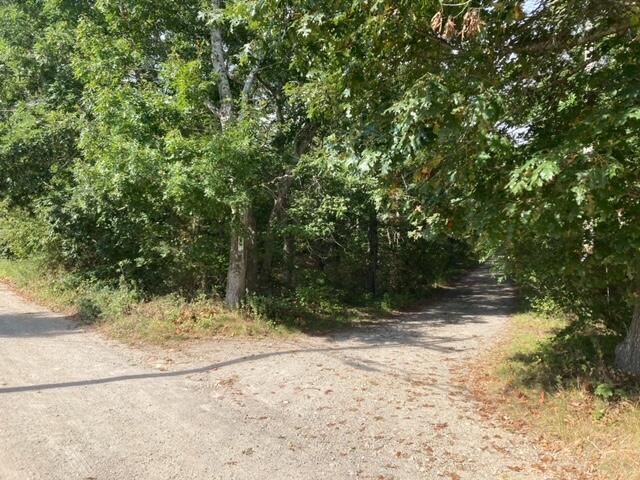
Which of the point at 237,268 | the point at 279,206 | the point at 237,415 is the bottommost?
the point at 237,415

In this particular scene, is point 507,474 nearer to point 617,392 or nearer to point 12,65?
point 617,392

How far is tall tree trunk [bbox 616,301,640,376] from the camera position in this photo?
6562 mm

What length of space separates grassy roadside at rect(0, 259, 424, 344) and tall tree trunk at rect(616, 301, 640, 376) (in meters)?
6.71

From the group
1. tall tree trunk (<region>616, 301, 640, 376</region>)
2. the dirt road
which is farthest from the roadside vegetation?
the dirt road

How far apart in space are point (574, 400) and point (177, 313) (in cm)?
773

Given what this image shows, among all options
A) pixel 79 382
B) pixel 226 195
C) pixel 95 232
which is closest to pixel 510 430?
pixel 79 382

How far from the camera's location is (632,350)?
6.62m

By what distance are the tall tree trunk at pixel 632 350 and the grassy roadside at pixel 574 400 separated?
7.8 inches

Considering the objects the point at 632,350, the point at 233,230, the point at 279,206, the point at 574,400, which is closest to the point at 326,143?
the point at 574,400

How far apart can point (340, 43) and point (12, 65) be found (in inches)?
568

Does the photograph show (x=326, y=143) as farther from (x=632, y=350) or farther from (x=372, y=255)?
(x=372, y=255)

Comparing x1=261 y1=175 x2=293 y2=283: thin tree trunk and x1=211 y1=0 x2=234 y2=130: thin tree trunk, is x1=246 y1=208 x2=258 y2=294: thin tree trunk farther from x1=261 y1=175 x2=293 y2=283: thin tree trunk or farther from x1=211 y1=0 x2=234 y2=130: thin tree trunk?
x1=211 y1=0 x2=234 y2=130: thin tree trunk

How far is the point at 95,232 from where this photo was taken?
49.5 feet

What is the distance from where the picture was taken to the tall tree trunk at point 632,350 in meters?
6.56
